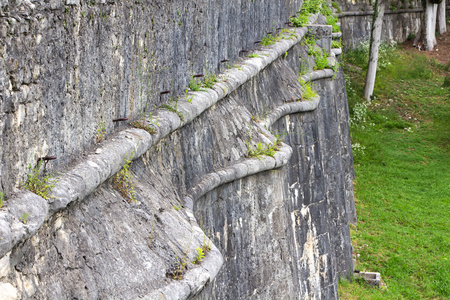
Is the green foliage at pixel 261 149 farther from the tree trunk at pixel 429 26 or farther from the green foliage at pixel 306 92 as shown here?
the tree trunk at pixel 429 26

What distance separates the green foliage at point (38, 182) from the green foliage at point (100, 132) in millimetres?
711

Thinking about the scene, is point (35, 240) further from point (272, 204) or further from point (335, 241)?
point (335, 241)

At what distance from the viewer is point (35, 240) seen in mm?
2904

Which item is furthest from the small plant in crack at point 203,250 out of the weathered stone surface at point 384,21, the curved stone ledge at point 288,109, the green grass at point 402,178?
the weathered stone surface at point 384,21

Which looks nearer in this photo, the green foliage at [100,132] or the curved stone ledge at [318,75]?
the green foliage at [100,132]

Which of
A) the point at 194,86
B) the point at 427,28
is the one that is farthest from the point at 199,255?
the point at 427,28

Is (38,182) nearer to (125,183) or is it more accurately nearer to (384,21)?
(125,183)

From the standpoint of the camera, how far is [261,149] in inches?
251

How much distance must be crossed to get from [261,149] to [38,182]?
354 cm

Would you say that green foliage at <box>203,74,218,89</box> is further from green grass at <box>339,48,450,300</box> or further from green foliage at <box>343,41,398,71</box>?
green foliage at <box>343,41,398,71</box>

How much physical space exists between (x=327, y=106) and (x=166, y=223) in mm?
7444

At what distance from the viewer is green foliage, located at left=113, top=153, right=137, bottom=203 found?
12.6 feet

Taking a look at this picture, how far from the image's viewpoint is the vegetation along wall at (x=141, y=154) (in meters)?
2.94

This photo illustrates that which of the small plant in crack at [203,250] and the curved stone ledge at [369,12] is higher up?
the curved stone ledge at [369,12]
